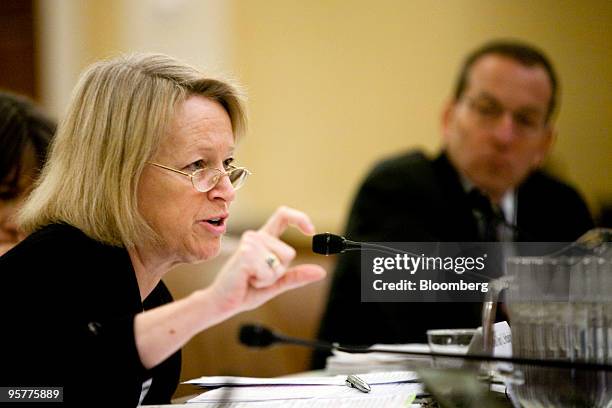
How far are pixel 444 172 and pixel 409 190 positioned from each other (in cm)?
11

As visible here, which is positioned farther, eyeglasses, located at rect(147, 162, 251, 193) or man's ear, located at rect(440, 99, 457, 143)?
man's ear, located at rect(440, 99, 457, 143)

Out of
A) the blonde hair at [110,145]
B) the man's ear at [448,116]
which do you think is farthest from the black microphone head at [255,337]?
the man's ear at [448,116]

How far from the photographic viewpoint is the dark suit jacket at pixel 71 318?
100cm

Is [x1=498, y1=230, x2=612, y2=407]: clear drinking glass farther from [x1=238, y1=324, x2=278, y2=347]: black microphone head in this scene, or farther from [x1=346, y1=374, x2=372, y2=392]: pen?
[x1=238, y1=324, x2=278, y2=347]: black microphone head

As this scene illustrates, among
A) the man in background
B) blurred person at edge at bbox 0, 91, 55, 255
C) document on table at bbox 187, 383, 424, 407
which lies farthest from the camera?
the man in background

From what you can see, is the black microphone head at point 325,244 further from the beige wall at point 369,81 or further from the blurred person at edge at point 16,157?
the beige wall at point 369,81

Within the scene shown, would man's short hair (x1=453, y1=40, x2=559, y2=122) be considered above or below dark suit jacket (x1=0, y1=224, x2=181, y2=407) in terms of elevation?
above

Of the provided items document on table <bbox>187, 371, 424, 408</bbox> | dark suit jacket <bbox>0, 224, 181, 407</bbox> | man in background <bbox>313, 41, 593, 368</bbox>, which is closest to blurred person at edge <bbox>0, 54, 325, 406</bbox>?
dark suit jacket <bbox>0, 224, 181, 407</bbox>

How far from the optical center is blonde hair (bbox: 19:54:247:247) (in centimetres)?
117

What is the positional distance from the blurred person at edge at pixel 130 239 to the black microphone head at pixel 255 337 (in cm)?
4

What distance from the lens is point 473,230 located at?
175cm

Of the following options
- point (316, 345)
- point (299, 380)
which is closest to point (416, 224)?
point (299, 380)

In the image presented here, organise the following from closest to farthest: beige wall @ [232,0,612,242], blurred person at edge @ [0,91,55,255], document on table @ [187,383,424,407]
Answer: document on table @ [187,383,424,407], blurred person at edge @ [0,91,55,255], beige wall @ [232,0,612,242]

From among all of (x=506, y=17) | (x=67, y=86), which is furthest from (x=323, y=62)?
(x=67, y=86)
